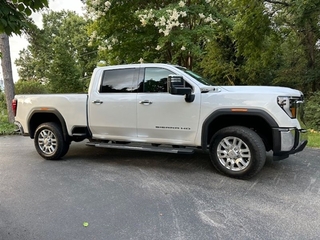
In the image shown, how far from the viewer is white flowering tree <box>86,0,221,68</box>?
24.3ft

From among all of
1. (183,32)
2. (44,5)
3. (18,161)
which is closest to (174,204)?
(44,5)

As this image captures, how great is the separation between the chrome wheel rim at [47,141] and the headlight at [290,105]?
172 inches

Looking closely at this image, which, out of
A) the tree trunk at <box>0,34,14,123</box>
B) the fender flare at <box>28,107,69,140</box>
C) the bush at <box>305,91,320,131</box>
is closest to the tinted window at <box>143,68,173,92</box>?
the fender flare at <box>28,107,69,140</box>

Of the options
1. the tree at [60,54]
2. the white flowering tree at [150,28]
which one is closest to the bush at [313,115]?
Result: the white flowering tree at [150,28]

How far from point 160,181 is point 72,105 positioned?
97.6 inches

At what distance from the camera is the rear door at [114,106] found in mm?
4910

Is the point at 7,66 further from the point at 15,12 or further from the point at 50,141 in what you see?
the point at 15,12

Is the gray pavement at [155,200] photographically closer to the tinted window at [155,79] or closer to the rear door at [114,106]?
the rear door at [114,106]

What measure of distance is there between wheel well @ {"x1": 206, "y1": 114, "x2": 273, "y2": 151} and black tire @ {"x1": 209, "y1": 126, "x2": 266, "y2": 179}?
9.0 inches

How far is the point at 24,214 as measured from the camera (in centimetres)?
315

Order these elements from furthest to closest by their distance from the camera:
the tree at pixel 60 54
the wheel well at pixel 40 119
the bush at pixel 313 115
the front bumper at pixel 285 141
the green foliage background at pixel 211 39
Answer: the tree at pixel 60 54, the bush at pixel 313 115, the green foliage background at pixel 211 39, the wheel well at pixel 40 119, the front bumper at pixel 285 141

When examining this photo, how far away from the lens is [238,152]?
4184mm

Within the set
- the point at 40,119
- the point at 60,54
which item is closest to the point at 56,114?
the point at 40,119

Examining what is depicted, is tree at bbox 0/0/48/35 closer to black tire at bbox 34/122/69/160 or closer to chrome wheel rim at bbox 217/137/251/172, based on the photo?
black tire at bbox 34/122/69/160
